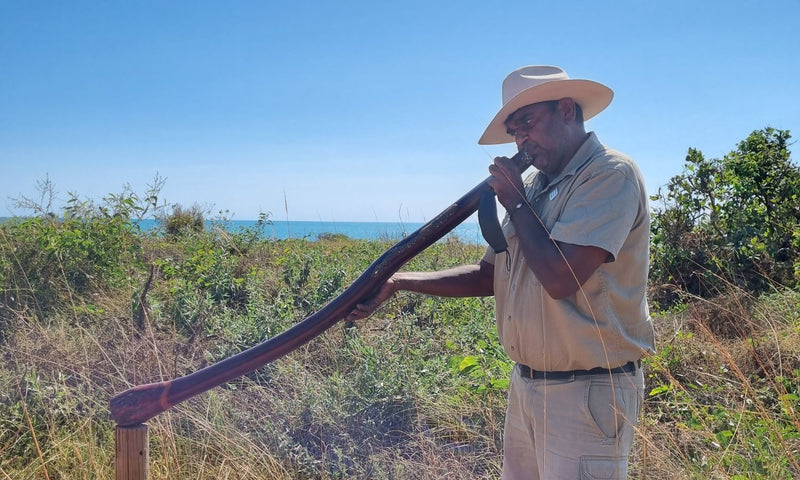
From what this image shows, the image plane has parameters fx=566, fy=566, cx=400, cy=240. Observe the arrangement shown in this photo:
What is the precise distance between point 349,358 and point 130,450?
2587mm

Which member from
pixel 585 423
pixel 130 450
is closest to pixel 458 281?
pixel 585 423

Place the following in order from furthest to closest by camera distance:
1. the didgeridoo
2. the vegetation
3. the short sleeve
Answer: the vegetation
the short sleeve
the didgeridoo

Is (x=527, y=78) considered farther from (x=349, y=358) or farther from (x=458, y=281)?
(x=349, y=358)

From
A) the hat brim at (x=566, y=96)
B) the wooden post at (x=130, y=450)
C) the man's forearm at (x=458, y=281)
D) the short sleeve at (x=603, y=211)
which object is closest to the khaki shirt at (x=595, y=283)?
the short sleeve at (x=603, y=211)

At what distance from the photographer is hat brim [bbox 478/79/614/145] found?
1.91 meters

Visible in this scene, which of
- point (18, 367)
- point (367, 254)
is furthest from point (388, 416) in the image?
point (367, 254)

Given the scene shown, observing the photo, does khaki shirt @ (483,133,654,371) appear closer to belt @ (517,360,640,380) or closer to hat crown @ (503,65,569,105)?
belt @ (517,360,640,380)

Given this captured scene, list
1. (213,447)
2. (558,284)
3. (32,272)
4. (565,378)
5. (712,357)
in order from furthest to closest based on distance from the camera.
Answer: (32,272) → (712,357) → (213,447) → (565,378) → (558,284)

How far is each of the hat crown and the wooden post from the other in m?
1.57

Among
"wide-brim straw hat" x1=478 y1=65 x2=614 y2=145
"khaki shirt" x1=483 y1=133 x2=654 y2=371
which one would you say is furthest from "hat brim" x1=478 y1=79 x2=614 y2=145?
"khaki shirt" x1=483 y1=133 x2=654 y2=371

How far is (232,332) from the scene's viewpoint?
4199 millimetres

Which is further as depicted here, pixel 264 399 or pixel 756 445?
pixel 264 399

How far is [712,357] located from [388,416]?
2.14m

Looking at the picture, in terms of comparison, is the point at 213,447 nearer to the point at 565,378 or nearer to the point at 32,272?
the point at 565,378
